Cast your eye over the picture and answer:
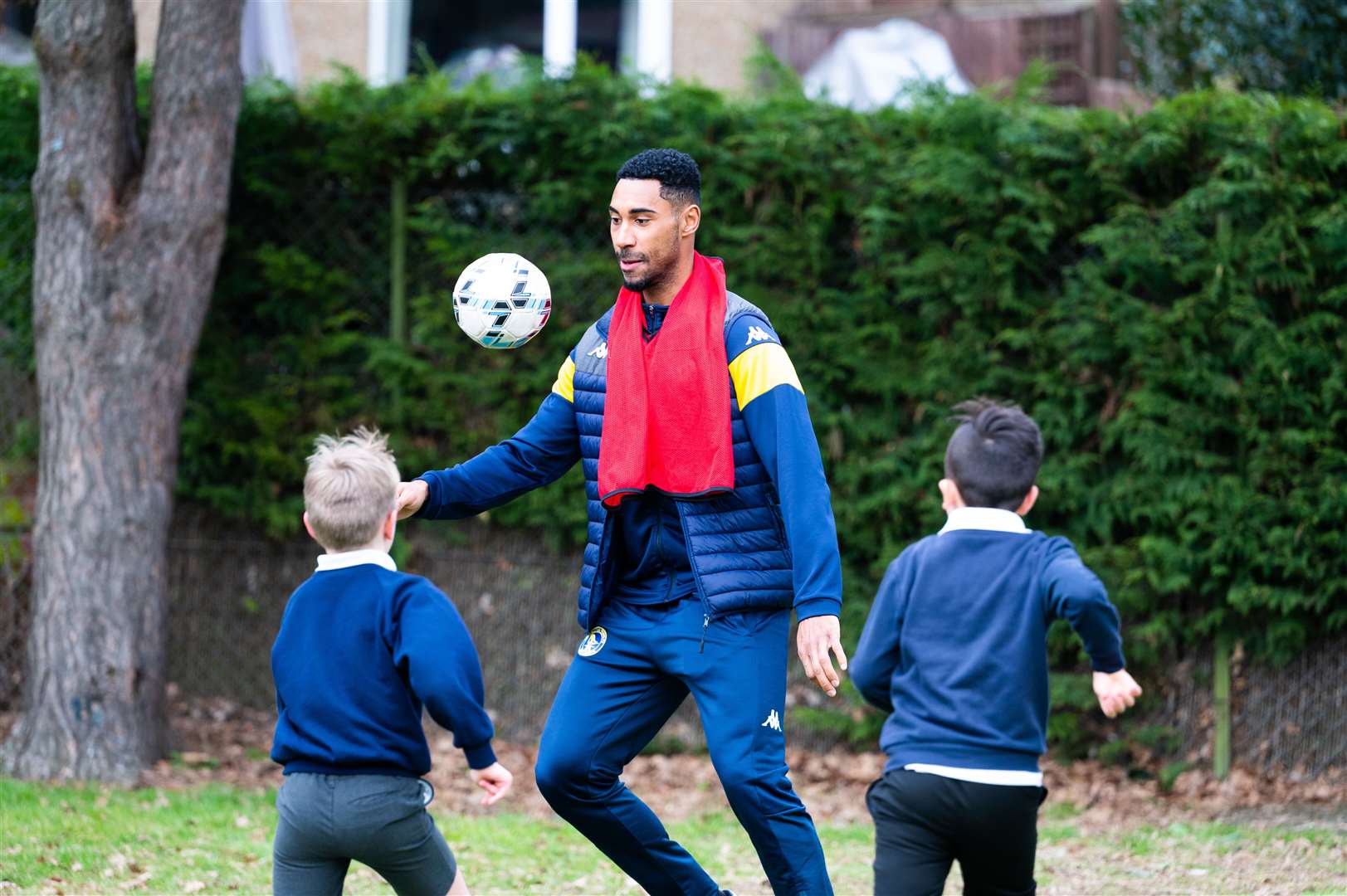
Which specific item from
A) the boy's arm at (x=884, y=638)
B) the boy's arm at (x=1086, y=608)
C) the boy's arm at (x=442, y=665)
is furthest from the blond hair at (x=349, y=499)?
the boy's arm at (x=1086, y=608)

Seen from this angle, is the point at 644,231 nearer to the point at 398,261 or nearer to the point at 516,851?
the point at 516,851

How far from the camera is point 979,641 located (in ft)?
12.1

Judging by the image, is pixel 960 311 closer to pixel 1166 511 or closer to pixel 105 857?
pixel 1166 511

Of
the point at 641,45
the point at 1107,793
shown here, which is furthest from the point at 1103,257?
the point at 641,45

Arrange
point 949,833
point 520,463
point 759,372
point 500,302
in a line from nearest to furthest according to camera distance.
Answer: point 949,833 → point 759,372 → point 520,463 → point 500,302

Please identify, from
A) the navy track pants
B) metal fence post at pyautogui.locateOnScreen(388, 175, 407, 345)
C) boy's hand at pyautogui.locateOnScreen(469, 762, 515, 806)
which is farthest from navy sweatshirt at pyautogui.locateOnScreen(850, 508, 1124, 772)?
metal fence post at pyautogui.locateOnScreen(388, 175, 407, 345)

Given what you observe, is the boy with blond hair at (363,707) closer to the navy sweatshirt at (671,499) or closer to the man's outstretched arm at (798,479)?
the navy sweatshirt at (671,499)

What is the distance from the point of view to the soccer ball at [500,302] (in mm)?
4648

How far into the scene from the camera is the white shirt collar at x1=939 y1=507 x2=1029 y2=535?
3.83 metres

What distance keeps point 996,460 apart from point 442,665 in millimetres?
1599

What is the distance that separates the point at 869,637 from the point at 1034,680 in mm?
444

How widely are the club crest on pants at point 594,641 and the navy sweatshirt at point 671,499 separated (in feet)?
0.37


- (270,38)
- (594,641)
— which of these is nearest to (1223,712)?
(594,641)

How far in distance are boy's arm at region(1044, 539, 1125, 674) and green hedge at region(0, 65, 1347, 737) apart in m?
3.38
